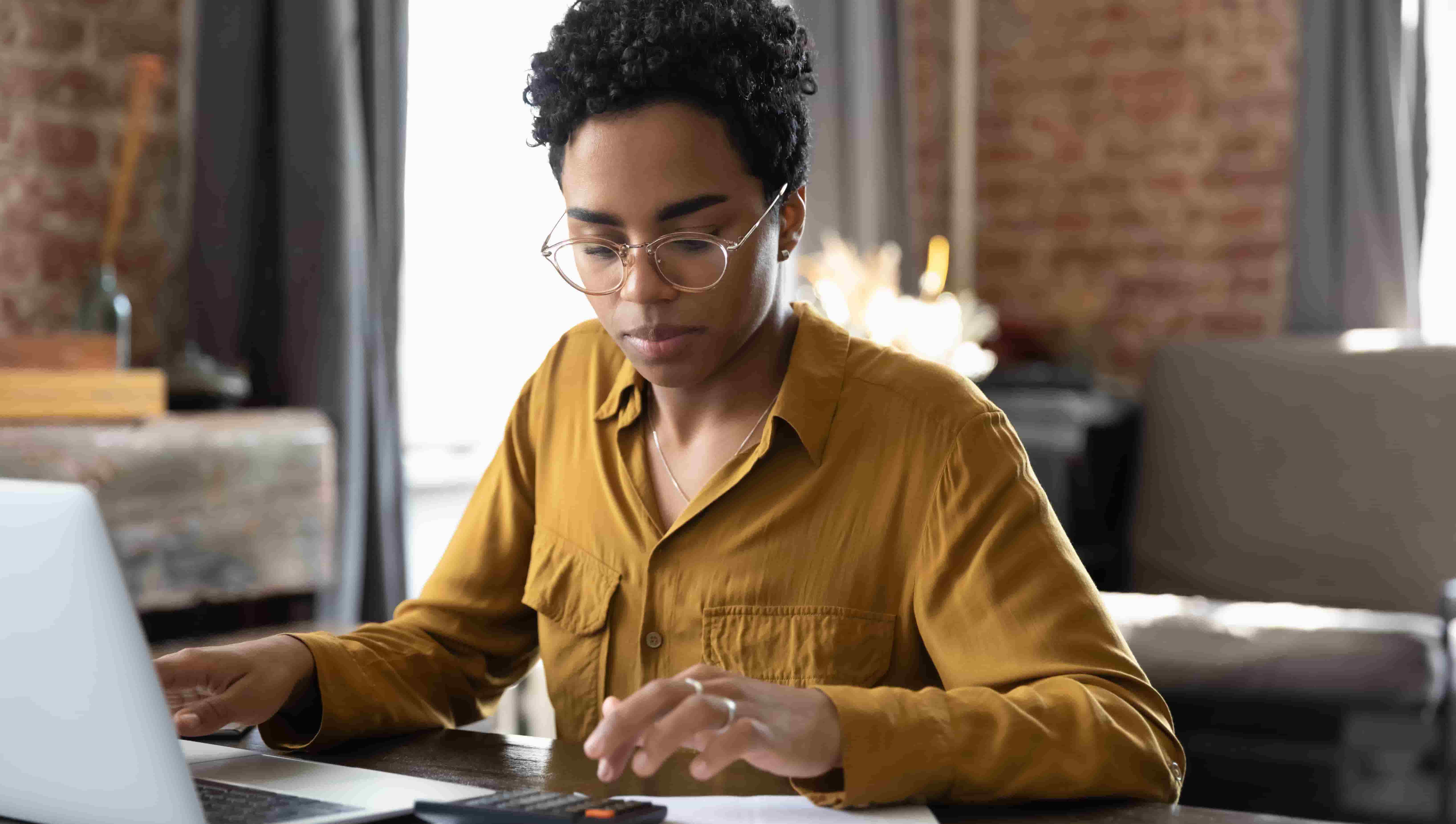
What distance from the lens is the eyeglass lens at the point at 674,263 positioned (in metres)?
1.13

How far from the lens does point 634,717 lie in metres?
0.80

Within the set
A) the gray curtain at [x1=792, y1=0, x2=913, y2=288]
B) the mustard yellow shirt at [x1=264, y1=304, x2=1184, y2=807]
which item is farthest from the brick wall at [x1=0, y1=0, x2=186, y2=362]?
the mustard yellow shirt at [x1=264, y1=304, x2=1184, y2=807]

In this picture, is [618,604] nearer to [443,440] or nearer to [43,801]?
[43,801]

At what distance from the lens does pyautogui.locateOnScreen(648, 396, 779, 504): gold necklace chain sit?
1260 mm

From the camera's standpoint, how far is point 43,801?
83cm

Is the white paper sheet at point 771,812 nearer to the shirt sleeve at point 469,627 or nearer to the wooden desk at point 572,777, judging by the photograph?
the wooden desk at point 572,777

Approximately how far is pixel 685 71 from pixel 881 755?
576 mm

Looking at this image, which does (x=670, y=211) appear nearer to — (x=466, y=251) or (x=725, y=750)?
(x=725, y=750)

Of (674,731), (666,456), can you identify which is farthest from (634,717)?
(666,456)

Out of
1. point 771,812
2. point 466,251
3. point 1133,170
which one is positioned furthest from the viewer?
point 1133,170

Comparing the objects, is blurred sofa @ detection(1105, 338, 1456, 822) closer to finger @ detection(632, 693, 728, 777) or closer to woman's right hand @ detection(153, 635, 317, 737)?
woman's right hand @ detection(153, 635, 317, 737)

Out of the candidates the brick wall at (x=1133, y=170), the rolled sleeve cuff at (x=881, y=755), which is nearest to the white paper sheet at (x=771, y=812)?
the rolled sleeve cuff at (x=881, y=755)

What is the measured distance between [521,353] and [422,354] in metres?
0.25

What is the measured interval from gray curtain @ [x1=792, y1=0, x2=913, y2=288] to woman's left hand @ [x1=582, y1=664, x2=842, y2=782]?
300 centimetres
